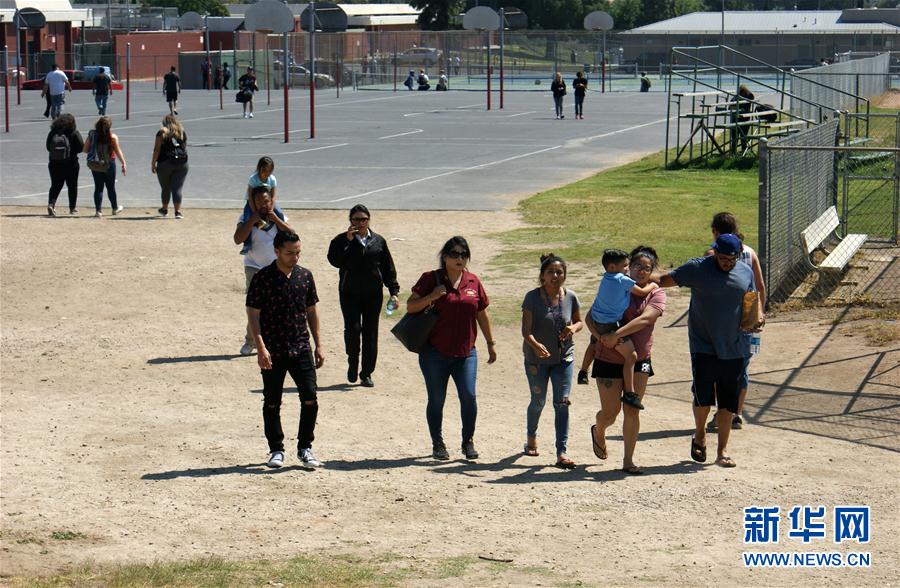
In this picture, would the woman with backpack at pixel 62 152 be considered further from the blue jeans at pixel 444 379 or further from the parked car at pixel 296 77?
the parked car at pixel 296 77

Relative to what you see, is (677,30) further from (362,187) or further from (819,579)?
(819,579)

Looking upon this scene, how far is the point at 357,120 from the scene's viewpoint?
156ft

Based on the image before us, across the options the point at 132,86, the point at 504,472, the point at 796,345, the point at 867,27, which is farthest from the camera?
the point at 867,27

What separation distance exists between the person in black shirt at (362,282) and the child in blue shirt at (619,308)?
2900 mm

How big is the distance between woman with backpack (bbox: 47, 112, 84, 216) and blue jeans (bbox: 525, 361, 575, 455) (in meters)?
14.6

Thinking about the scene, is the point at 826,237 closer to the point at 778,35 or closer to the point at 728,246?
the point at 728,246

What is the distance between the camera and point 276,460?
9.95 metres

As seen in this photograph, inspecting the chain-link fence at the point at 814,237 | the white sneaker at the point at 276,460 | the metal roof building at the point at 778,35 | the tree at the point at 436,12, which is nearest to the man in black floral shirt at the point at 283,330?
the white sneaker at the point at 276,460

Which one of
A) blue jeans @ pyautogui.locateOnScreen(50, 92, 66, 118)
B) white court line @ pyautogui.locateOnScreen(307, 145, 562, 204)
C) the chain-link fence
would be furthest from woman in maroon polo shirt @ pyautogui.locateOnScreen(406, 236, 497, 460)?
blue jeans @ pyautogui.locateOnScreen(50, 92, 66, 118)

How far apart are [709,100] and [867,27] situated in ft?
158

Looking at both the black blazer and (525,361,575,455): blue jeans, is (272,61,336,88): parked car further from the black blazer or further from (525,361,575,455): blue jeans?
(525,361,575,455): blue jeans

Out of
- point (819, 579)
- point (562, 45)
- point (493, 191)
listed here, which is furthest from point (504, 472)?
point (562, 45)

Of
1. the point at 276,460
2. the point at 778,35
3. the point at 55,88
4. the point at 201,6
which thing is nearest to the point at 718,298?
the point at 276,460

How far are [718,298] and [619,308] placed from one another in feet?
2.36
